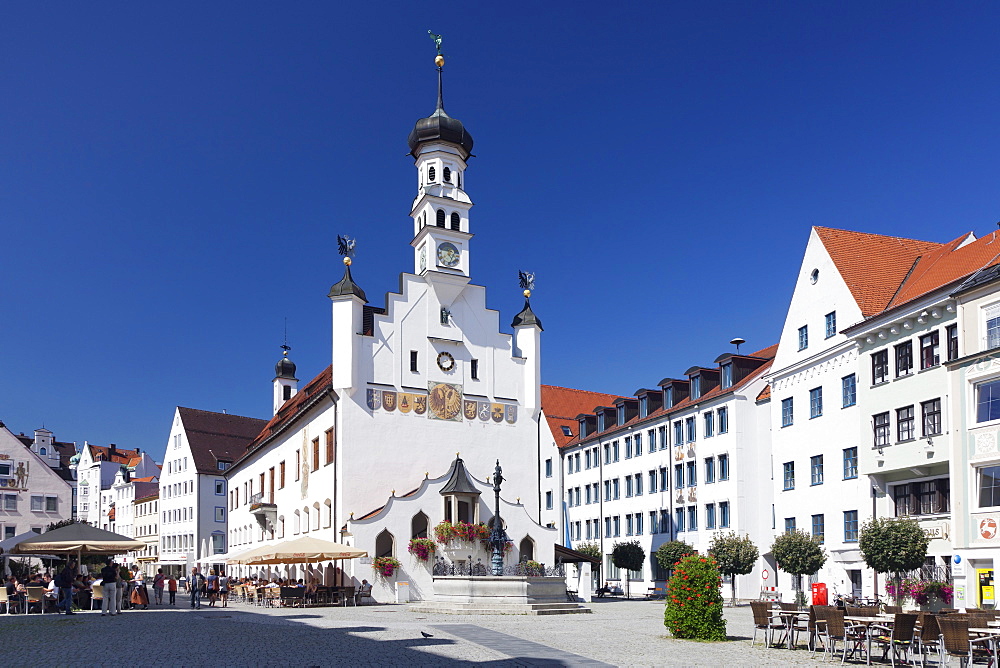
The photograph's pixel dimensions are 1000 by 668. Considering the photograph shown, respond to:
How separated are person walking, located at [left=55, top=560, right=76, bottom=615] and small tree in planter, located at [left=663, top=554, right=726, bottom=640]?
20.2 meters

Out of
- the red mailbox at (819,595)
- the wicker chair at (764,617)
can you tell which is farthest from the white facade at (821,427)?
the wicker chair at (764,617)

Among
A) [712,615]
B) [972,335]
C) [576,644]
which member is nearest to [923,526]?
[972,335]

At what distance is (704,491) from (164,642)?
1402 inches

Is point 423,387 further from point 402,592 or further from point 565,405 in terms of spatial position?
point 565,405

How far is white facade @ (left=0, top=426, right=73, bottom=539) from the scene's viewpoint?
62.7m

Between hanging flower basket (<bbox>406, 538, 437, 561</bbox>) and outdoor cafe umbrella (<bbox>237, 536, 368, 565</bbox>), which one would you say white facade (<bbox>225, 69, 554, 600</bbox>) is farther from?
outdoor cafe umbrella (<bbox>237, 536, 368, 565</bbox>)

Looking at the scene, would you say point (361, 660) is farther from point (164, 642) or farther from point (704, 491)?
point (704, 491)

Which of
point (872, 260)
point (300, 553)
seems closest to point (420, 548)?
point (300, 553)

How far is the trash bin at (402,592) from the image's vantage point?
4234 centimetres

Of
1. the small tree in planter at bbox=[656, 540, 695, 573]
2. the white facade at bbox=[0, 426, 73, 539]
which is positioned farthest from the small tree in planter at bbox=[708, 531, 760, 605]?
the white facade at bbox=[0, 426, 73, 539]

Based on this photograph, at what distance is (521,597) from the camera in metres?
33.7

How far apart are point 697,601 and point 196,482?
74.8 m

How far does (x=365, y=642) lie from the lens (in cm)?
2084

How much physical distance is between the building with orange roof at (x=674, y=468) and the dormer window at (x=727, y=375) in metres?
0.05
